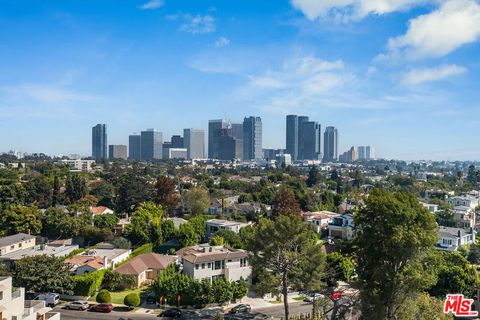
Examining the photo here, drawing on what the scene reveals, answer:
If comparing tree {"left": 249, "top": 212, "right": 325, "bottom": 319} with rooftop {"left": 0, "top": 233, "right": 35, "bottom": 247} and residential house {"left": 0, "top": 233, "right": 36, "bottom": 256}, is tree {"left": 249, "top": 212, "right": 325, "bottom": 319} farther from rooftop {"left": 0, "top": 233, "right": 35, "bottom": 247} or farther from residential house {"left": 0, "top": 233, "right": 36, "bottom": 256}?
rooftop {"left": 0, "top": 233, "right": 35, "bottom": 247}

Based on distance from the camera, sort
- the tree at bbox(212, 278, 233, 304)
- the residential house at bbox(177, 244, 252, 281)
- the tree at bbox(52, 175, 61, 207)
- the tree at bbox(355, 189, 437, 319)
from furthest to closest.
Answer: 1. the tree at bbox(52, 175, 61, 207)
2. the residential house at bbox(177, 244, 252, 281)
3. the tree at bbox(212, 278, 233, 304)
4. the tree at bbox(355, 189, 437, 319)

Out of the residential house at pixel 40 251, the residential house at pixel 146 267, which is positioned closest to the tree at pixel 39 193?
the residential house at pixel 40 251

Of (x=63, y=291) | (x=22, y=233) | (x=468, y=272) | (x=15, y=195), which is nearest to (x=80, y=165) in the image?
(x=15, y=195)

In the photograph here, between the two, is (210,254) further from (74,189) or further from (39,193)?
(74,189)

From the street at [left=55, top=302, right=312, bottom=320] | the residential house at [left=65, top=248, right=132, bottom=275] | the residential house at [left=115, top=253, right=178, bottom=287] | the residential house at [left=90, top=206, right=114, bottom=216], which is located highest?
the residential house at [left=90, top=206, right=114, bottom=216]

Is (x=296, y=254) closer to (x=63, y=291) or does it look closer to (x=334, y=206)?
(x=63, y=291)

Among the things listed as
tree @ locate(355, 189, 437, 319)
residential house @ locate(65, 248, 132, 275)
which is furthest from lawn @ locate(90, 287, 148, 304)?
tree @ locate(355, 189, 437, 319)
